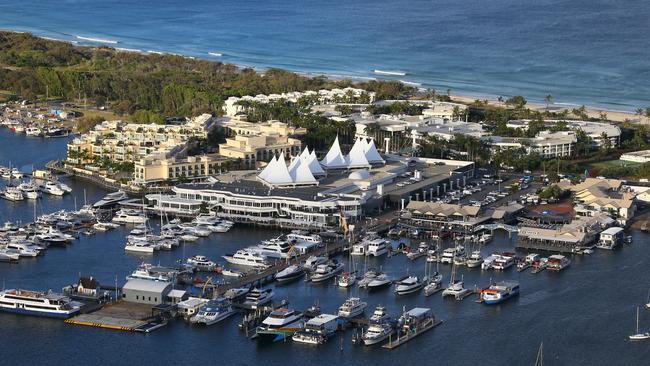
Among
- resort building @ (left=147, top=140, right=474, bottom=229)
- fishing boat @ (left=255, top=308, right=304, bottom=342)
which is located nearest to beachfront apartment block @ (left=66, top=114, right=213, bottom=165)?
resort building @ (left=147, top=140, right=474, bottom=229)

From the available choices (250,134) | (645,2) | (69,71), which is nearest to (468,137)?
(250,134)

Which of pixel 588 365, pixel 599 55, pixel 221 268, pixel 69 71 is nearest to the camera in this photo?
pixel 588 365

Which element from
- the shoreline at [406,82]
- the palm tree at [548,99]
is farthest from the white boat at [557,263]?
the palm tree at [548,99]

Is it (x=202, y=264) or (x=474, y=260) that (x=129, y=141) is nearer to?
(x=202, y=264)

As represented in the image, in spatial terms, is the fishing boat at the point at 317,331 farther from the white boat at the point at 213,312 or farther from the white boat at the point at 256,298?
the white boat at the point at 213,312

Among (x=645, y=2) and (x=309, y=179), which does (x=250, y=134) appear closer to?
(x=309, y=179)
